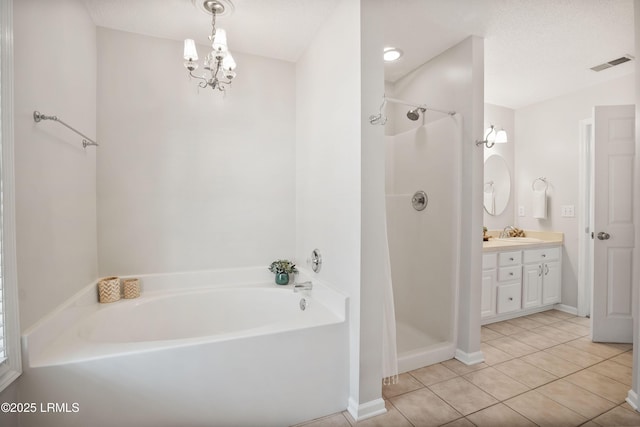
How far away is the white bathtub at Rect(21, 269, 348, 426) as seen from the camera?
1.19 meters

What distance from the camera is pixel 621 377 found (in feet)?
6.33

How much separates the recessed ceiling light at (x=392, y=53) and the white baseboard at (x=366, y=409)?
2512 millimetres

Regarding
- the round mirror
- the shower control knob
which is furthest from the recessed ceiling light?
the round mirror

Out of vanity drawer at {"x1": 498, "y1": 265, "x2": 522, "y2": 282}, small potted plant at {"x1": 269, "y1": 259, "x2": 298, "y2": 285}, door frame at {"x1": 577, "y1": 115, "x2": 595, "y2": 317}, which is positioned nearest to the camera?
small potted plant at {"x1": 269, "y1": 259, "x2": 298, "y2": 285}

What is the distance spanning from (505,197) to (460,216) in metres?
1.98

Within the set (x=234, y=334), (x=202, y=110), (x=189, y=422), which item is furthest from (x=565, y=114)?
(x=189, y=422)

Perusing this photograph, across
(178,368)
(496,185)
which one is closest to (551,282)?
(496,185)

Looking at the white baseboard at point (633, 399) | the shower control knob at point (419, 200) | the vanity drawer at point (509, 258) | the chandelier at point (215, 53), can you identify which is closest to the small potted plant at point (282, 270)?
the shower control knob at point (419, 200)

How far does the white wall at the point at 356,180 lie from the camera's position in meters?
1.55

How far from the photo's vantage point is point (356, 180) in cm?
158

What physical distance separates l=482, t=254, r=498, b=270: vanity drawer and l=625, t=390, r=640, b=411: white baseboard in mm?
1236

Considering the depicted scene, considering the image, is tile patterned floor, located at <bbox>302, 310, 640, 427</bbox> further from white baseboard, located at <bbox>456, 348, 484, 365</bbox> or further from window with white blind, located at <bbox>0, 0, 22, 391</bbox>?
window with white blind, located at <bbox>0, 0, 22, 391</bbox>

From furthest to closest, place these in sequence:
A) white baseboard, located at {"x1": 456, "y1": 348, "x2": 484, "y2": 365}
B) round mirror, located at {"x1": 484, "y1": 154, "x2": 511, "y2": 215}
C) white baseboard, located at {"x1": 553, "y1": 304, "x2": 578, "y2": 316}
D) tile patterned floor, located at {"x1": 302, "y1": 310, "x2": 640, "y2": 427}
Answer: round mirror, located at {"x1": 484, "y1": 154, "x2": 511, "y2": 215}
white baseboard, located at {"x1": 553, "y1": 304, "x2": 578, "y2": 316}
white baseboard, located at {"x1": 456, "y1": 348, "x2": 484, "y2": 365}
tile patterned floor, located at {"x1": 302, "y1": 310, "x2": 640, "y2": 427}

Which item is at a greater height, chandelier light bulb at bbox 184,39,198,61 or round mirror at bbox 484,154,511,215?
chandelier light bulb at bbox 184,39,198,61
